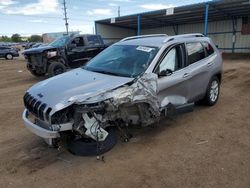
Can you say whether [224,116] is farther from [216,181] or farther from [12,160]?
[12,160]

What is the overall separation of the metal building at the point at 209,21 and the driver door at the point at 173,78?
13884mm

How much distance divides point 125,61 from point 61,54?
273 inches

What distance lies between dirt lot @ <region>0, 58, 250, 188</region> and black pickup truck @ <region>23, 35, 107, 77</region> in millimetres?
5655

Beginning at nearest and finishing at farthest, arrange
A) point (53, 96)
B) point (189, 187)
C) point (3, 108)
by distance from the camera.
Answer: point (189, 187) → point (53, 96) → point (3, 108)

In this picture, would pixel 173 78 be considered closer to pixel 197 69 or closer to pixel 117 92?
pixel 197 69

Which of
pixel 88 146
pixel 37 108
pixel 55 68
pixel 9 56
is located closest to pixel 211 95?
pixel 88 146

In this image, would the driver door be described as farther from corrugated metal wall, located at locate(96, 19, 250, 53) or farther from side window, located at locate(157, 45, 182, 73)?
corrugated metal wall, located at locate(96, 19, 250, 53)

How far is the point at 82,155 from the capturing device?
3912mm

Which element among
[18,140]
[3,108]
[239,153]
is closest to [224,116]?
[239,153]

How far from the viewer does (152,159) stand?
3.90 m

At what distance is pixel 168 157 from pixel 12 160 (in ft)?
8.12

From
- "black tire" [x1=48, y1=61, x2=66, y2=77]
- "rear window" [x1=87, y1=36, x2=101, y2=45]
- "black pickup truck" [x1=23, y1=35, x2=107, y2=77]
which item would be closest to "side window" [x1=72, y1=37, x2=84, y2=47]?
"black pickup truck" [x1=23, y1=35, x2=107, y2=77]

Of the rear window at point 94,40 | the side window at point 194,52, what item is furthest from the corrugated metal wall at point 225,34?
the side window at point 194,52

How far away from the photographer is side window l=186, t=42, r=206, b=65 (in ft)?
17.7
